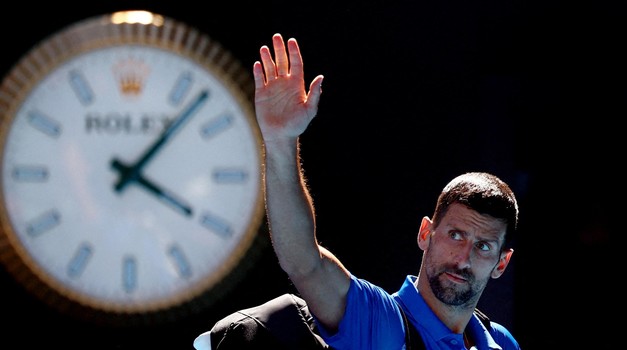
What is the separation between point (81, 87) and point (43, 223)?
15.3 inches

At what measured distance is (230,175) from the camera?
2941 millimetres

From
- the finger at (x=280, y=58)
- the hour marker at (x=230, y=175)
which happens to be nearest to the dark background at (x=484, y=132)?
the hour marker at (x=230, y=175)

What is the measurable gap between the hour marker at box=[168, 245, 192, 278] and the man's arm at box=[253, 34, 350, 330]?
90 cm

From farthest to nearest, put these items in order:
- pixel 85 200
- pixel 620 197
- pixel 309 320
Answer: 1. pixel 620 197
2. pixel 85 200
3. pixel 309 320

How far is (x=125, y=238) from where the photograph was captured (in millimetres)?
2914

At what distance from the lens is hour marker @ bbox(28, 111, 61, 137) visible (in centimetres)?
291

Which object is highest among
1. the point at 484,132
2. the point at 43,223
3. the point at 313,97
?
the point at 313,97

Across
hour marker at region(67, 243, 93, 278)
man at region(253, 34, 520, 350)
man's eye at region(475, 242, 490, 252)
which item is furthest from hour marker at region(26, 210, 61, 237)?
man's eye at region(475, 242, 490, 252)

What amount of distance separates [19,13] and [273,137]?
1.27m

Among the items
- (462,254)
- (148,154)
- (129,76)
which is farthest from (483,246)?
(129,76)

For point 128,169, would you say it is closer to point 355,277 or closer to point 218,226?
point 218,226

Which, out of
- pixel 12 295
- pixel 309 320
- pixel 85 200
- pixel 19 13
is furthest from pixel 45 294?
pixel 309 320

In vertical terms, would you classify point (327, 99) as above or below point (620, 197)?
above

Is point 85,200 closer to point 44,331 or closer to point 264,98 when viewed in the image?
point 44,331
